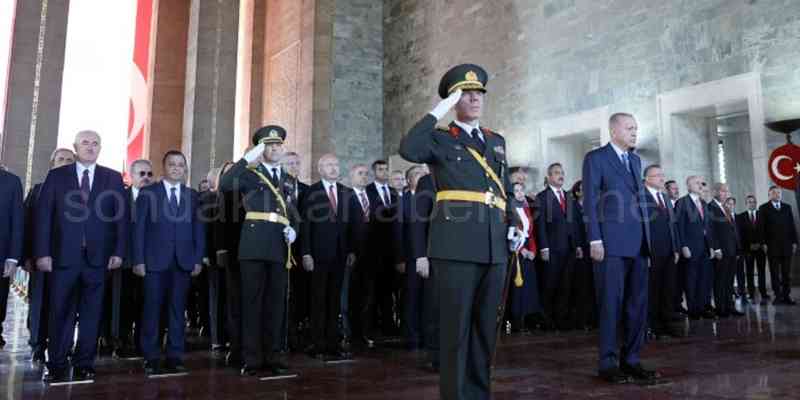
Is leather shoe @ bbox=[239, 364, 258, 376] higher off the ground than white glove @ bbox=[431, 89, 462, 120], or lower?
lower

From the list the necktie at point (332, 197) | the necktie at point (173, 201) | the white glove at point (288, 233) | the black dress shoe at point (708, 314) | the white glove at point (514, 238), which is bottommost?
the black dress shoe at point (708, 314)

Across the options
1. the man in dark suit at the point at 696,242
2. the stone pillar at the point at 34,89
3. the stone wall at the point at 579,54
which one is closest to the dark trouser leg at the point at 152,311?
the man in dark suit at the point at 696,242

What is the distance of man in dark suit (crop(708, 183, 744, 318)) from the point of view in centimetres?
761

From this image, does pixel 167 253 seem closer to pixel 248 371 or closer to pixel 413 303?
pixel 248 371

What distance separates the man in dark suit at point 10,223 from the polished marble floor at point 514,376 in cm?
75

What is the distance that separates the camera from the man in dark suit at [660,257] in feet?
19.2

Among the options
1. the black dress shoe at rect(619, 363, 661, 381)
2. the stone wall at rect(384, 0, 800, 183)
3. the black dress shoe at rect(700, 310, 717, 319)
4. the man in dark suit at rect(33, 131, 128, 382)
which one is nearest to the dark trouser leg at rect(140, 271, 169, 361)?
the man in dark suit at rect(33, 131, 128, 382)

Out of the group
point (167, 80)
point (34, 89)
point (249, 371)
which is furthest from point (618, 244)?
point (167, 80)

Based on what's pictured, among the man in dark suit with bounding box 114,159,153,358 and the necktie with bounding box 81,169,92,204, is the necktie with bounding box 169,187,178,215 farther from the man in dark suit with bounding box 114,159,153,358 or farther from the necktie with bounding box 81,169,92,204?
the man in dark suit with bounding box 114,159,153,358

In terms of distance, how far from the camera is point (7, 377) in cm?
414

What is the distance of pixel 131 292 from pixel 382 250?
2.36 metres

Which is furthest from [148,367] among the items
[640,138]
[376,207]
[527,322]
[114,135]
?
[114,135]

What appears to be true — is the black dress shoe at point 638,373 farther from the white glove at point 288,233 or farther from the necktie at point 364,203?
the necktie at point 364,203

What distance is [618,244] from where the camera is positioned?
377 cm
